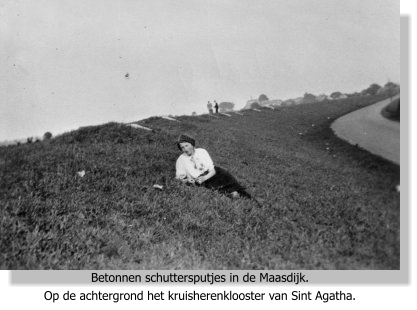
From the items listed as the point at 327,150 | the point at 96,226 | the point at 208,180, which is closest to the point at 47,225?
the point at 96,226

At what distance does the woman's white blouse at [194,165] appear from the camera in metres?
7.11

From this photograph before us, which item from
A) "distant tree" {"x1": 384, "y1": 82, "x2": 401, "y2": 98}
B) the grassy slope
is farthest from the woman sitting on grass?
"distant tree" {"x1": 384, "y1": 82, "x2": 401, "y2": 98}

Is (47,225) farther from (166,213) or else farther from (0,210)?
(166,213)

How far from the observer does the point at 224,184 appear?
6930 mm

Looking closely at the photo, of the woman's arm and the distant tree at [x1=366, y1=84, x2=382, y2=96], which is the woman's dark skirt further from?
the distant tree at [x1=366, y1=84, x2=382, y2=96]

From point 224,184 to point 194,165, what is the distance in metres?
0.90

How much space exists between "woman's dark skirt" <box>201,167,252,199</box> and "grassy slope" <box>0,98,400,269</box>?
342mm

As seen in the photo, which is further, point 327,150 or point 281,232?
point 327,150

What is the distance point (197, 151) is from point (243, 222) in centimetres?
236

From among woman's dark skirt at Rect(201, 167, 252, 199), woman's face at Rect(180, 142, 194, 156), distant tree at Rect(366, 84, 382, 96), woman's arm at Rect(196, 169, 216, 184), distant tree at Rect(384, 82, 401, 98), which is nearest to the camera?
distant tree at Rect(384, 82, 401, 98)

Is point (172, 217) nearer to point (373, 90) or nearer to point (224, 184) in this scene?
point (224, 184)

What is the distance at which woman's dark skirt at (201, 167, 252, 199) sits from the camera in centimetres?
684

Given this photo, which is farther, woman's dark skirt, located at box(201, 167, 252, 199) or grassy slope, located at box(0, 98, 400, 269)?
woman's dark skirt, located at box(201, 167, 252, 199)
